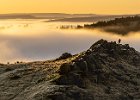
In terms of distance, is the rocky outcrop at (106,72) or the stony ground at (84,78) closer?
the stony ground at (84,78)

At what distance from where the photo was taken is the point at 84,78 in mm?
52438

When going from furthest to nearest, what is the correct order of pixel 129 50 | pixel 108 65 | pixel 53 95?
pixel 129 50 < pixel 108 65 < pixel 53 95

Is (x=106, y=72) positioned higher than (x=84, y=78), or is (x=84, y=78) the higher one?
(x=106, y=72)

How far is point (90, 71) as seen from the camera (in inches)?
2109

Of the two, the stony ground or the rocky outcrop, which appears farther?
the rocky outcrop

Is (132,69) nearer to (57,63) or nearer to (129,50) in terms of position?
(129,50)

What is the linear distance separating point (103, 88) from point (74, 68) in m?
3.29

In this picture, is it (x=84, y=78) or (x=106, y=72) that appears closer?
→ (x=84, y=78)

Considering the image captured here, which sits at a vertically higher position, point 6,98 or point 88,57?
point 88,57

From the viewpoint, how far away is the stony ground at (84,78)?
1978 inches

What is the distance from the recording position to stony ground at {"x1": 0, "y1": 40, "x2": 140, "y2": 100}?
50250 mm

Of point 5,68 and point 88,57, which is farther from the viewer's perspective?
point 5,68

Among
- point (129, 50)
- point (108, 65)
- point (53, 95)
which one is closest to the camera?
point (53, 95)

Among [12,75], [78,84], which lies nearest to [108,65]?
[78,84]
